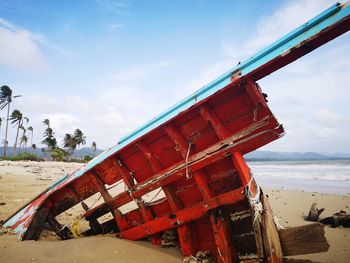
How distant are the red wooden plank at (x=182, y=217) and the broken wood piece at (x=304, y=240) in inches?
24.7

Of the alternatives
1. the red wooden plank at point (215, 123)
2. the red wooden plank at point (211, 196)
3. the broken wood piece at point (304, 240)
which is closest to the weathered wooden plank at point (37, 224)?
the red wooden plank at point (211, 196)

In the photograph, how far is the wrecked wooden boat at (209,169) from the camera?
285 centimetres

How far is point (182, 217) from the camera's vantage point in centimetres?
353

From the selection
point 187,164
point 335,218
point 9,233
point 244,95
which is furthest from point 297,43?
point 9,233

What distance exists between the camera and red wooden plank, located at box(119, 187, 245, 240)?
314cm

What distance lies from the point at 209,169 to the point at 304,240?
139 cm

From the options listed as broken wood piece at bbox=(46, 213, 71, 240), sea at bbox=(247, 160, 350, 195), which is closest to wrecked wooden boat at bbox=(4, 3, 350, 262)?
broken wood piece at bbox=(46, 213, 71, 240)

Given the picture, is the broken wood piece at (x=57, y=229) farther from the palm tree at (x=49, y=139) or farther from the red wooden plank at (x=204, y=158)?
the palm tree at (x=49, y=139)

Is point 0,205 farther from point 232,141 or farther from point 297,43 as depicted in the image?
point 297,43

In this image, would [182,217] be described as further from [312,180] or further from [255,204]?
[312,180]

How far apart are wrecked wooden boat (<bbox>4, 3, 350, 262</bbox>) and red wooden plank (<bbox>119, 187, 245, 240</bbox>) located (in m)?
0.01

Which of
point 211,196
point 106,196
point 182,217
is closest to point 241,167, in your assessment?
point 211,196

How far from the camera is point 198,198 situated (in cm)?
368

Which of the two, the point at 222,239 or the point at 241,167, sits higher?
the point at 241,167
